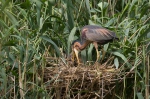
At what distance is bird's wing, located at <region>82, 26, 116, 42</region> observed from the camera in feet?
18.1

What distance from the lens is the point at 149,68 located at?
17.5 ft

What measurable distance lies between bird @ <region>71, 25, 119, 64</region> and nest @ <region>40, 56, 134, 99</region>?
0.21 metres

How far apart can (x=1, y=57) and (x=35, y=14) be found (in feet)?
2.18

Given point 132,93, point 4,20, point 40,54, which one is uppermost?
point 4,20

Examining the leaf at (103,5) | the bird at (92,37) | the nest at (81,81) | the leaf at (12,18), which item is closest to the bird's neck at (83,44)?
the bird at (92,37)

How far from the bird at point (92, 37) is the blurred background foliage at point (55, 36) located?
8 centimetres

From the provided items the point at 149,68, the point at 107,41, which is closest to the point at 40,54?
the point at 107,41

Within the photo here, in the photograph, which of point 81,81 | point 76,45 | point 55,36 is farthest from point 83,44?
point 81,81

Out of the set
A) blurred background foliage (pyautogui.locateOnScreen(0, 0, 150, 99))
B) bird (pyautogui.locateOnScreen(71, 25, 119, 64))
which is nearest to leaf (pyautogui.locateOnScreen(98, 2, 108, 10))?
blurred background foliage (pyautogui.locateOnScreen(0, 0, 150, 99))

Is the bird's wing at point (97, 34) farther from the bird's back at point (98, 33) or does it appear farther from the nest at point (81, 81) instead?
the nest at point (81, 81)

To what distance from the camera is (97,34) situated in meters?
5.61

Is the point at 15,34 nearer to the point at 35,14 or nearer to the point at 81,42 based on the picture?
the point at 35,14

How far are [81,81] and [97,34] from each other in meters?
0.53

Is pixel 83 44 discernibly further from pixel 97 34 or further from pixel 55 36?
pixel 55 36
